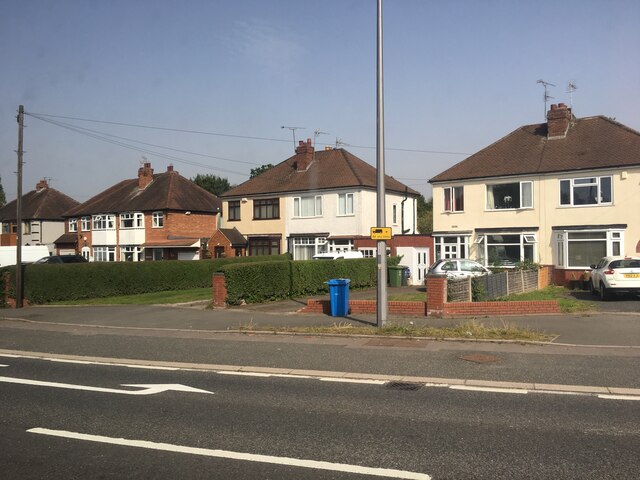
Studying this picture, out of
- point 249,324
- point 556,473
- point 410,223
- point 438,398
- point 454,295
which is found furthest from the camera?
point 410,223

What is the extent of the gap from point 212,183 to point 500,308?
80.6m

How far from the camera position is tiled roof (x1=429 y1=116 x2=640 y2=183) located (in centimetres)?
2939

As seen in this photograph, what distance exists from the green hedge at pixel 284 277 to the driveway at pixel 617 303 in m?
9.48

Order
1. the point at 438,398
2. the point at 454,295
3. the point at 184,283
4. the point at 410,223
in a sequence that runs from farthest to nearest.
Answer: the point at 410,223 < the point at 184,283 < the point at 454,295 < the point at 438,398

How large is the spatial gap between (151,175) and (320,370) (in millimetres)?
46771

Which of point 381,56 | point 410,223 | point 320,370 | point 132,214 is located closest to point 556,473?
point 320,370

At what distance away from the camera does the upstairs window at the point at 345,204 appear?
38.9 m

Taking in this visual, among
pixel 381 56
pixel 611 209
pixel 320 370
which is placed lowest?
pixel 320 370

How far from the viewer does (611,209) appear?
28.9 m

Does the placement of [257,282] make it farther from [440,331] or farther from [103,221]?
[103,221]

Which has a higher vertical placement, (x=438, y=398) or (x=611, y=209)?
(x=611, y=209)

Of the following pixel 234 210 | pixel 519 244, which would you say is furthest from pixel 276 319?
pixel 234 210

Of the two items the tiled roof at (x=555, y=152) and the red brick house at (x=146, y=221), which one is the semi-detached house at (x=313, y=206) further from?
the tiled roof at (x=555, y=152)

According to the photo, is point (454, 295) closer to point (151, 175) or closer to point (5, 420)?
Result: point (5, 420)
